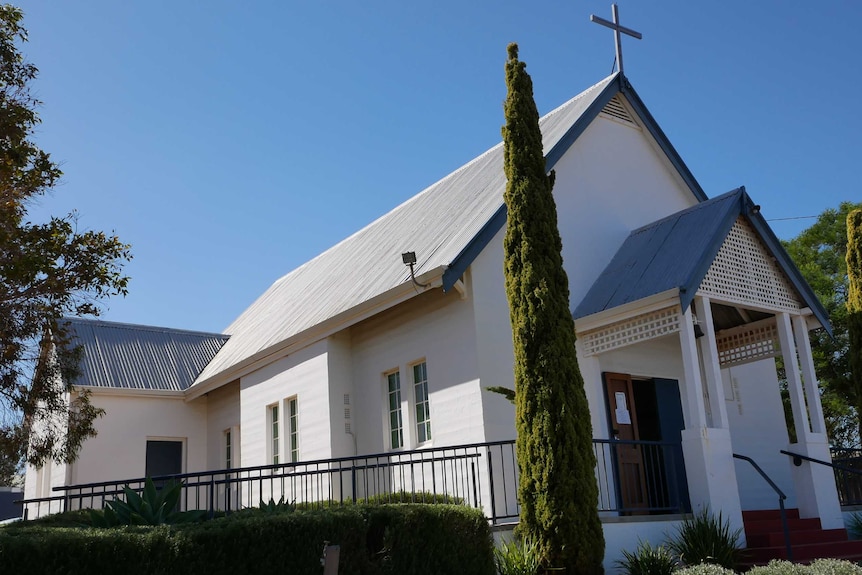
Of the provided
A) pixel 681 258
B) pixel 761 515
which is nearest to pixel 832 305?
pixel 761 515

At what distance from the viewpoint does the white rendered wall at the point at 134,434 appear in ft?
67.3

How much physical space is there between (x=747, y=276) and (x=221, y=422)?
13.0 metres

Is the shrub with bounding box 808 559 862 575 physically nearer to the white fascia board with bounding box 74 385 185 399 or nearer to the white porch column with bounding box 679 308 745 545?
the white porch column with bounding box 679 308 745 545

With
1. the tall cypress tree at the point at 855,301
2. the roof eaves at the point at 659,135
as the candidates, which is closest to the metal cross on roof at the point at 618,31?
the roof eaves at the point at 659,135

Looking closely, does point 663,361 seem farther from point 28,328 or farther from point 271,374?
point 28,328

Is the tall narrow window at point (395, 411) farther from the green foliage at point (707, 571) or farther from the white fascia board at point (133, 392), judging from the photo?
the white fascia board at point (133, 392)

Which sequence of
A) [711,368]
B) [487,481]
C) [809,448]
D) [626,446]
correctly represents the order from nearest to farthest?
[711,368]
[487,481]
[809,448]
[626,446]

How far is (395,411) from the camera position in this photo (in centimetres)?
1570

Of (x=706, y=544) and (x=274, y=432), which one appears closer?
(x=706, y=544)

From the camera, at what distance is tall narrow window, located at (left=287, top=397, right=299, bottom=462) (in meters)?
17.4

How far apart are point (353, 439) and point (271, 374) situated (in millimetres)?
3001

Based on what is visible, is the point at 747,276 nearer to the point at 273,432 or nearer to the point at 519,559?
the point at 519,559

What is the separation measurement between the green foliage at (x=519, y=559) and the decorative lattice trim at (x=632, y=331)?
4217mm

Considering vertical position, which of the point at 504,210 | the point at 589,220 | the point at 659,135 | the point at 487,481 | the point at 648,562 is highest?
the point at 659,135
